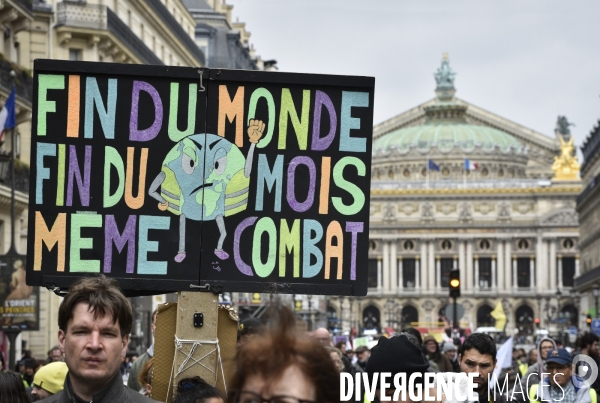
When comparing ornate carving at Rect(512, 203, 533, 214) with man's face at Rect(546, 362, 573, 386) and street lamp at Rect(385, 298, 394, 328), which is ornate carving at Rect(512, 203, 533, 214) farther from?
man's face at Rect(546, 362, 573, 386)

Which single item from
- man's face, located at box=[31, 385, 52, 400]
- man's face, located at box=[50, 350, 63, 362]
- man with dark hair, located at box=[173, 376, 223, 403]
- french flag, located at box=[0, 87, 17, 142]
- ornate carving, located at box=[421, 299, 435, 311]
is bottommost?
ornate carving, located at box=[421, 299, 435, 311]

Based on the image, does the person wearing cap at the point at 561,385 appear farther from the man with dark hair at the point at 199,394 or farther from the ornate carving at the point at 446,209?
the ornate carving at the point at 446,209

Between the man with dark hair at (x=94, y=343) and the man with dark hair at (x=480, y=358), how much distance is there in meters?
2.78

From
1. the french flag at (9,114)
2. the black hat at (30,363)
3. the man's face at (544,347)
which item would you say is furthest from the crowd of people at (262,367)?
the french flag at (9,114)

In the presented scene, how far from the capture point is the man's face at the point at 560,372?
1071 centimetres

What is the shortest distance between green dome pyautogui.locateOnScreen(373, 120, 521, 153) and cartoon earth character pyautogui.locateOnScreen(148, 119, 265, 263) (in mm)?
156116

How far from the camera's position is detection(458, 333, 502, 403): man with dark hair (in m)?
8.29

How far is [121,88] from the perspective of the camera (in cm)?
809

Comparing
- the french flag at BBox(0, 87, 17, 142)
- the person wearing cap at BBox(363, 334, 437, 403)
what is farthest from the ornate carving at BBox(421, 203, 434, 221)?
the person wearing cap at BBox(363, 334, 437, 403)

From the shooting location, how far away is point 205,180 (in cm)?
798

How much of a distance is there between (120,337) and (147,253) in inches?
75.9

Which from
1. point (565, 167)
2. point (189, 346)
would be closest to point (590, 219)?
point (565, 167)

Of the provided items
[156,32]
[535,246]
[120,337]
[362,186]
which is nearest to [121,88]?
[362,186]

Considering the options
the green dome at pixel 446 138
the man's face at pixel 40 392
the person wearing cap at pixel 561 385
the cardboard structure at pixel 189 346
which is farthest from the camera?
the green dome at pixel 446 138
